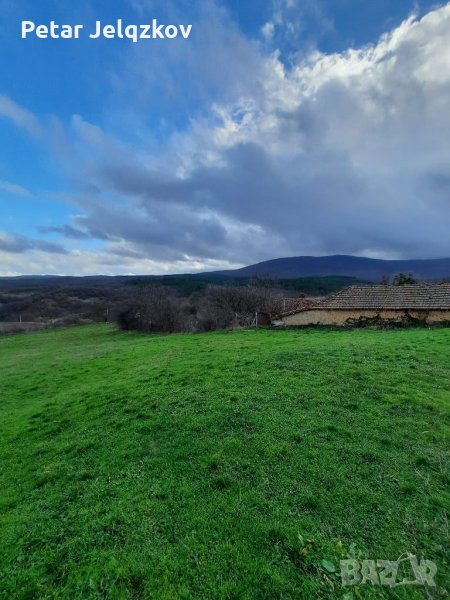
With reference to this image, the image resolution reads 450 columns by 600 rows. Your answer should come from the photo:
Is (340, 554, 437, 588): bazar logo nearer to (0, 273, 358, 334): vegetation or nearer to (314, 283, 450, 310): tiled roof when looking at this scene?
(314, 283, 450, 310): tiled roof

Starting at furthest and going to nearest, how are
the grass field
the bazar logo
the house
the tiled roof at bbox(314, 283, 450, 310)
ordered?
the tiled roof at bbox(314, 283, 450, 310) → the house → the grass field → the bazar logo

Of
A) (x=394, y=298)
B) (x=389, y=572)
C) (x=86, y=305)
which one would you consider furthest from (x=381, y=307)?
(x=86, y=305)

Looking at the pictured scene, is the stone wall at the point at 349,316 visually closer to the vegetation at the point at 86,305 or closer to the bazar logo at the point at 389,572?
the vegetation at the point at 86,305

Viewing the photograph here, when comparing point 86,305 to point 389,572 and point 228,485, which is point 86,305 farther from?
point 389,572

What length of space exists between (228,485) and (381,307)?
23.9 meters

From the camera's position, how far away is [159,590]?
4.17 m

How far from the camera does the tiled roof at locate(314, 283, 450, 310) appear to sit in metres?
25.3

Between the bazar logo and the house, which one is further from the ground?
the house

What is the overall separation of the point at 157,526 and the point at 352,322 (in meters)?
24.5

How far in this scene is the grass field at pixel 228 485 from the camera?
441 centimetres

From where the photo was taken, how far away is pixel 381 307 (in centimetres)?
2612

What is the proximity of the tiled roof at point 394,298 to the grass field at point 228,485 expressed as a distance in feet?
51.2

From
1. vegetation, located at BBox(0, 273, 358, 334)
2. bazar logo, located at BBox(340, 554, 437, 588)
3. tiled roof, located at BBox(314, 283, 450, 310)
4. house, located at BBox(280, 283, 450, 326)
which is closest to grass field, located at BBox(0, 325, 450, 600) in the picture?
bazar logo, located at BBox(340, 554, 437, 588)

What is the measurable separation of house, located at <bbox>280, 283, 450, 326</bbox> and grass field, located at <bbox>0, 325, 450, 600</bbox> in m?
15.5
